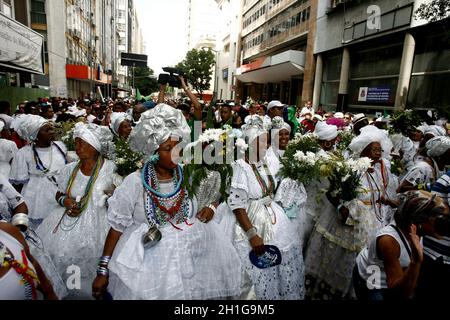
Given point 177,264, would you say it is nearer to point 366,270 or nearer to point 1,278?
point 1,278

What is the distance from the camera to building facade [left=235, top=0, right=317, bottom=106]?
26.2m

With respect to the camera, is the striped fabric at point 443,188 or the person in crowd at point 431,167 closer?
the striped fabric at point 443,188

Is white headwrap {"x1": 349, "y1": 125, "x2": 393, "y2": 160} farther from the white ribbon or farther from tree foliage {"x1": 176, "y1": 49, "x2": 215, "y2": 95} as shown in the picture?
tree foliage {"x1": 176, "y1": 49, "x2": 215, "y2": 95}

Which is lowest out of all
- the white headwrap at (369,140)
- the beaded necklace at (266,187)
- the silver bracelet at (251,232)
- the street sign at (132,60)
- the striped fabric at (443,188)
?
the silver bracelet at (251,232)

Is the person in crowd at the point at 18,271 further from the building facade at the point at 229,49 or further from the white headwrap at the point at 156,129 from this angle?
the building facade at the point at 229,49

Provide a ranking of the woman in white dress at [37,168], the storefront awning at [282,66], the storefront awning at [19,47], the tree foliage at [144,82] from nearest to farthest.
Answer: the woman in white dress at [37,168] → the storefront awning at [19,47] → the storefront awning at [282,66] → the tree foliage at [144,82]

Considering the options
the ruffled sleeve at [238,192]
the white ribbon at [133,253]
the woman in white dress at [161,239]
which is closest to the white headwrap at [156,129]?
the woman in white dress at [161,239]

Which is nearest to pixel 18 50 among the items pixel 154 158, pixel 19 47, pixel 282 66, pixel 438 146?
pixel 19 47

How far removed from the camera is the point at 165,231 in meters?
2.19

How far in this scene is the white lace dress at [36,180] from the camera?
3.92 meters

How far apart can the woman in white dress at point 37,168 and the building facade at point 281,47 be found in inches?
957

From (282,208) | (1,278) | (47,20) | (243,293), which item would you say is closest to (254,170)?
(282,208)

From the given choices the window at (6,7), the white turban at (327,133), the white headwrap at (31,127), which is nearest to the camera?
the white headwrap at (31,127)
